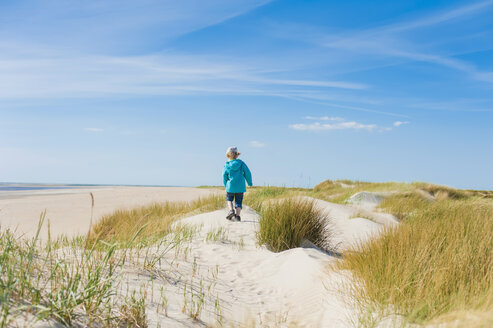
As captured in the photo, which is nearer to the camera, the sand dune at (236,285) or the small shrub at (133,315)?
the small shrub at (133,315)

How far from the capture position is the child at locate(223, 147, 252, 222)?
8.84m

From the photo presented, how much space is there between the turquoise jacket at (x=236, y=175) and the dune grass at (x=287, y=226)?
1.97 meters

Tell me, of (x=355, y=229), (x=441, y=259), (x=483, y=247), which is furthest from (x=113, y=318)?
(x=355, y=229)

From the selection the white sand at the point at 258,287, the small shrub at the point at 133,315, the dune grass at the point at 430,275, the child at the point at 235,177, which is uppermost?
the child at the point at 235,177

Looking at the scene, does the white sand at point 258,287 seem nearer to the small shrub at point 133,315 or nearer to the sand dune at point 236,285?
the sand dune at point 236,285

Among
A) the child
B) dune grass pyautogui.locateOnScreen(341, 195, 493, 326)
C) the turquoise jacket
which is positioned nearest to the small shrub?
dune grass pyautogui.locateOnScreen(341, 195, 493, 326)

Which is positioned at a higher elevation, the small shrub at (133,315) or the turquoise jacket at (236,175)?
the turquoise jacket at (236,175)

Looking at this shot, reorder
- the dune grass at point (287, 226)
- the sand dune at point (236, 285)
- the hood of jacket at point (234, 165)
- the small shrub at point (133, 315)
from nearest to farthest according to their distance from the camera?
1. the small shrub at point (133, 315)
2. the sand dune at point (236, 285)
3. the dune grass at point (287, 226)
4. the hood of jacket at point (234, 165)

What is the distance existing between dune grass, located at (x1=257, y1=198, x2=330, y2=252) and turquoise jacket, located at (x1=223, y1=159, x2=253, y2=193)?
1.97m

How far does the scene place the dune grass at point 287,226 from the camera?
6.57m

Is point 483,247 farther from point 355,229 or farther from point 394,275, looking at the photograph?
point 355,229

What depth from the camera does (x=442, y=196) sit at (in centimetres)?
1938

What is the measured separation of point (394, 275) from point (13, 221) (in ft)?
37.6

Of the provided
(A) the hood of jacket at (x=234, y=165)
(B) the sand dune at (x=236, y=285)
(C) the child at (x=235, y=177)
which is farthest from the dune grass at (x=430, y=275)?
(A) the hood of jacket at (x=234, y=165)
